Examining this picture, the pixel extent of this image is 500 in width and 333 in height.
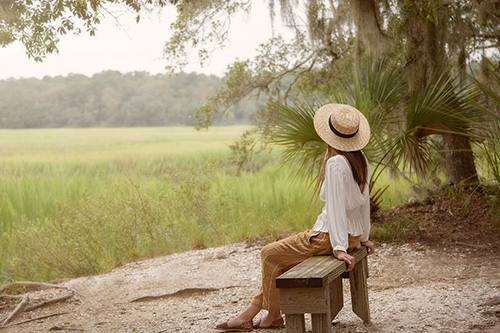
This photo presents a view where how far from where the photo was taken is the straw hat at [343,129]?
11.1 ft

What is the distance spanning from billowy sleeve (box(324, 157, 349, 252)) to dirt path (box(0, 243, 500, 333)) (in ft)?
2.41

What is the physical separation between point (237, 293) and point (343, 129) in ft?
8.32

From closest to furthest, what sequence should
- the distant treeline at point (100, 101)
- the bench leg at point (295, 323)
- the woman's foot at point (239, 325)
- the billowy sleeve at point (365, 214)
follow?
the bench leg at point (295, 323) < the billowy sleeve at point (365, 214) < the woman's foot at point (239, 325) < the distant treeline at point (100, 101)

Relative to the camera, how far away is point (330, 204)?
A: 3.23m

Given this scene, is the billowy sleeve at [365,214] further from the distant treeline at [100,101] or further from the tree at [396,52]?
the distant treeline at [100,101]

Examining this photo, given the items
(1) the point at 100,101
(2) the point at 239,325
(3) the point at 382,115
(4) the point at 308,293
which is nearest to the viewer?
(4) the point at 308,293

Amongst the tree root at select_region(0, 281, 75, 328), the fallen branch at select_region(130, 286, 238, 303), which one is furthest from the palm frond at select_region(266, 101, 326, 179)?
the tree root at select_region(0, 281, 75, 328)

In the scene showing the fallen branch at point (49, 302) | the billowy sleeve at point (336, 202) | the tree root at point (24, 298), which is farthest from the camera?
the fallen branch at point (49, 302)

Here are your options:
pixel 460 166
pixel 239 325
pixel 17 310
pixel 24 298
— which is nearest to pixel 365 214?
pixel 239 325

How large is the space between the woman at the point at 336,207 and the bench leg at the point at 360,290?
7.5 inches

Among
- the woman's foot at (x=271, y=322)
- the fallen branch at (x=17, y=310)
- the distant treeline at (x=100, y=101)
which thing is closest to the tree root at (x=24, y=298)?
the fallen branch at (x=17, y=310)

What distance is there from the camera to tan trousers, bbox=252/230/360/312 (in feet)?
11.2

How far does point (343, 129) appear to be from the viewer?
3.40 meters

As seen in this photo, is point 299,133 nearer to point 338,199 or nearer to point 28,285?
point 338,199
